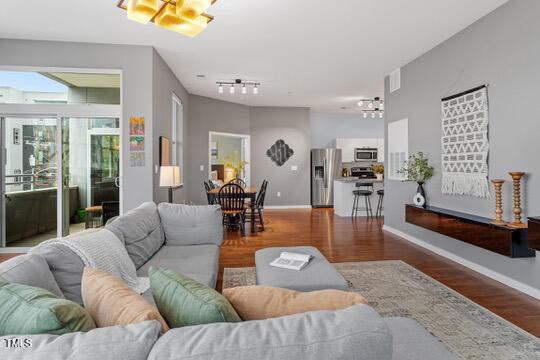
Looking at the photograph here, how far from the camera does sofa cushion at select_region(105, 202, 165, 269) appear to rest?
2391mm

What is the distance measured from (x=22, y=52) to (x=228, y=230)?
4078 mm

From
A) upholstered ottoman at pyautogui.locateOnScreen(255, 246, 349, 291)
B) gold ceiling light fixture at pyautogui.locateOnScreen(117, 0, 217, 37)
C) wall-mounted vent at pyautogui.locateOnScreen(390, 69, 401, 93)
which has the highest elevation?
wall-mounted vent at pyautogui.locateOnScreen(390, 69, 401, 93)

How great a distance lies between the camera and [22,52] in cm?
427

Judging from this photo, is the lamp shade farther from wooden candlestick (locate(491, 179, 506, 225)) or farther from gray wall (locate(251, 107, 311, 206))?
gray wall (locate(251, 107, 311, 206))

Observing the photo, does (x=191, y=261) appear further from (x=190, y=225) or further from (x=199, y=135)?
(x=199, y=135)

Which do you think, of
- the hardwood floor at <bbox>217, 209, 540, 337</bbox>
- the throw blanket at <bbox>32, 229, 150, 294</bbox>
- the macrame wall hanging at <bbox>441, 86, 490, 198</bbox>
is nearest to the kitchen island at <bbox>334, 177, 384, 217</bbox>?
the hardwood floor at <bbox>217, 209, 540, 337</bbox>

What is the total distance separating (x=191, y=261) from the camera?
8.35ft

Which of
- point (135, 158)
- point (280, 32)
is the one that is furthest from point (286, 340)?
point (135, 158)

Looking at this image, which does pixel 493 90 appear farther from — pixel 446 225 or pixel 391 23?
pixel 446 225

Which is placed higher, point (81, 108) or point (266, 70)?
point (266, 70)

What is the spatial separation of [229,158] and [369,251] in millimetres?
4269

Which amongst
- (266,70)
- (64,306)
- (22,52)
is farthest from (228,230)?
(64,306)

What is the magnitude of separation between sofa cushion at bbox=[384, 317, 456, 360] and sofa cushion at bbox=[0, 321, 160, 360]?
3.10 ft

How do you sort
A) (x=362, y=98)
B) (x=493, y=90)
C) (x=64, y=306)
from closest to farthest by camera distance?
(x=64, y=306) → (x=493, y=90) → (x=362, y=98)
